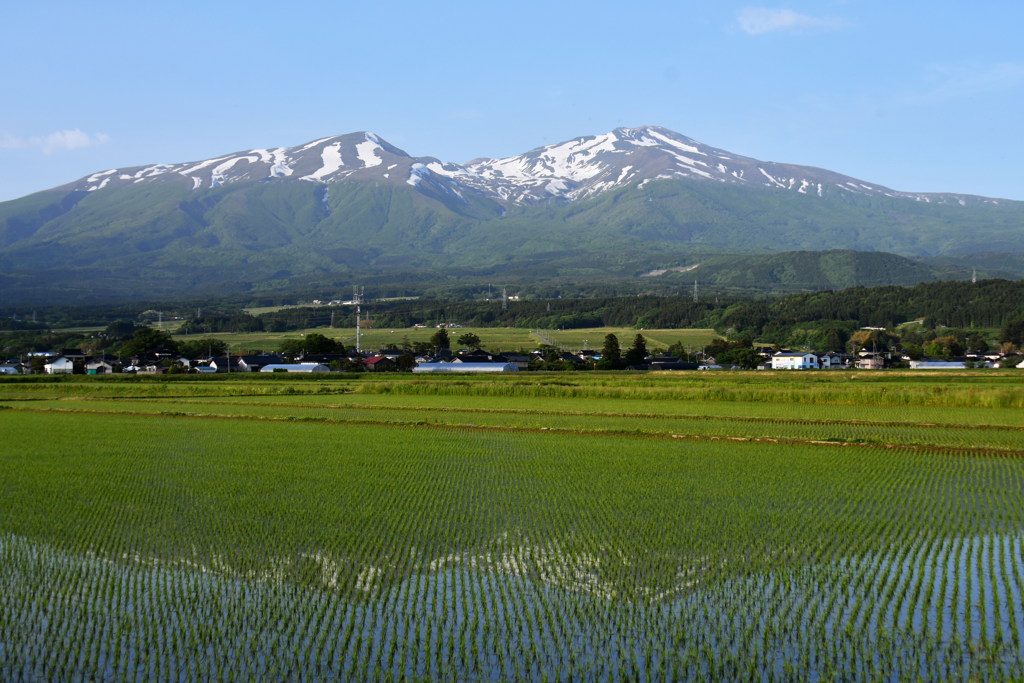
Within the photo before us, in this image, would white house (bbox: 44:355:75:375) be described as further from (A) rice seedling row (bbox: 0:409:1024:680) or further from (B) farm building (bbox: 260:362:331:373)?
(A) rice seedling row (bbox: 0:409:1024:680)

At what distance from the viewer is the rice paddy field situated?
265 inches

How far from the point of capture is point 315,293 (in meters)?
172

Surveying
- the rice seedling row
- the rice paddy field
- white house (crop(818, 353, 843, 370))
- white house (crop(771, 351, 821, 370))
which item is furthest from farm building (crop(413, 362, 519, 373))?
the rice seedling row

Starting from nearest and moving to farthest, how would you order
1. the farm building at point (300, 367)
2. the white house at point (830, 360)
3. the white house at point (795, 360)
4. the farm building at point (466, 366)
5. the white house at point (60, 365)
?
the farm building at point (466, 366), the farm building at point (300, 367), the white house at point (795, 360), the white house at point (830, 360), the white house at point (60, 365)

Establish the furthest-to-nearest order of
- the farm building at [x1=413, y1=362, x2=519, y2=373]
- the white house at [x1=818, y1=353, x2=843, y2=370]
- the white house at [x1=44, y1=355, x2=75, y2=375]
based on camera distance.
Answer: the white house at [x1=44, y1=355, x2=75, y2=375] < the white house at [x1=818, y1=353, x2=843, y2=370] < the farm building at [x1=413, y1=362, x2=519, y2=373]

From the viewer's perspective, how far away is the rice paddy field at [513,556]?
6730 millimetres

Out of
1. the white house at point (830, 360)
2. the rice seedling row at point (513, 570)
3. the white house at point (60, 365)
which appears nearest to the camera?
the rice seedling row at point (513, 570)

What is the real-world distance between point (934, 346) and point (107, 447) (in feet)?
223

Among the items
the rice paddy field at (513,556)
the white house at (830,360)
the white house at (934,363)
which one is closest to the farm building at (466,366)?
the white house at (830,360)

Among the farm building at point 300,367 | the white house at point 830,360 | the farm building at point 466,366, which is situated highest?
the farm building at point 300,367

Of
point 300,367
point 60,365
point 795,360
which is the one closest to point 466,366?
point 300,367

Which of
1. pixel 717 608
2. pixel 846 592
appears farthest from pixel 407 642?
pixel 846 592

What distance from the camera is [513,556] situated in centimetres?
953

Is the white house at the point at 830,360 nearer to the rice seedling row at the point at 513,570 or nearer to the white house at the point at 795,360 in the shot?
the white house at the point at 795,360
